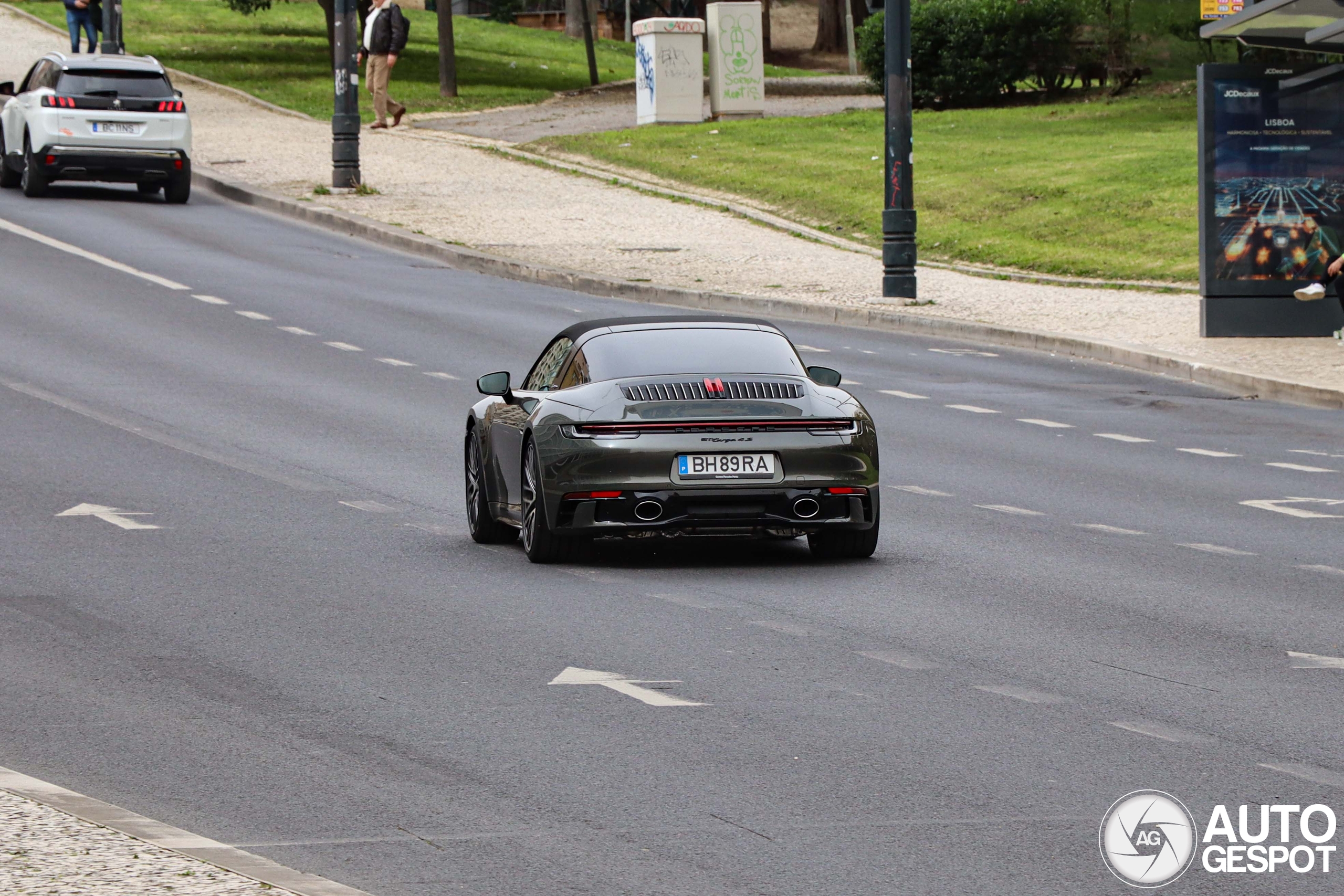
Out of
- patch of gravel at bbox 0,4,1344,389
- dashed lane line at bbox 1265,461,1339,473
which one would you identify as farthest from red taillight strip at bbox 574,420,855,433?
patch of gravel at bbox 0,4,1344,389

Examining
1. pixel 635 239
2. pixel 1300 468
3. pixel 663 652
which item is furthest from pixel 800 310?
pixel 663 652

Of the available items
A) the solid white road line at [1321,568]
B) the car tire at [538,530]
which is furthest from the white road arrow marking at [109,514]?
the solid white road line at [1321,568]

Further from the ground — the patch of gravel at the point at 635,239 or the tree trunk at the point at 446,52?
the tree trunk at the point at 446,52

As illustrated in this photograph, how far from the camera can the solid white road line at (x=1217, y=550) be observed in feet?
37.5

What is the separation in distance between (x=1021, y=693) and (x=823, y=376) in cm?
379

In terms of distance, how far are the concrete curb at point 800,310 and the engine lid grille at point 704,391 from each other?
9160 mm

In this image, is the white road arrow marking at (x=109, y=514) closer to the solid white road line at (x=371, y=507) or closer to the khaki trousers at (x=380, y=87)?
the solid white road line at (x=371, y=507)

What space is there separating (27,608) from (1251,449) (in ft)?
30.8

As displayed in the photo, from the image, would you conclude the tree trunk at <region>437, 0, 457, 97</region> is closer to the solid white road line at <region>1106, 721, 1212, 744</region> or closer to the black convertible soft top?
the black convertible soft top

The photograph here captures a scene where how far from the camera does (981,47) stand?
42938 mm

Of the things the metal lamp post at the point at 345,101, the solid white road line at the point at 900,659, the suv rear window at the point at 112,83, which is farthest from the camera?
the metal lamp post at the point at 345,101

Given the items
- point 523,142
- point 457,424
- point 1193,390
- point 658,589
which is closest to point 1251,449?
point 1193,390

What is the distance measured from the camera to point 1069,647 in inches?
353

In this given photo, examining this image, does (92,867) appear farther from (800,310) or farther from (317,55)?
(317,55)
